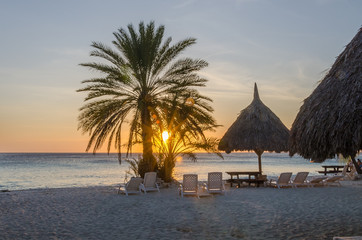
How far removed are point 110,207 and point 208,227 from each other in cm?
400

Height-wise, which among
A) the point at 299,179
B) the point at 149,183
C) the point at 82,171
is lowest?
the point at 82,171

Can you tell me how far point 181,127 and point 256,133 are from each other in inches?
155

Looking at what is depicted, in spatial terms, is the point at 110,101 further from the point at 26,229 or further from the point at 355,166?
the point at 355,166

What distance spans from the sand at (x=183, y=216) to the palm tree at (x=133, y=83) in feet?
10.7

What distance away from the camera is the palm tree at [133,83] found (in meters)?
15.9

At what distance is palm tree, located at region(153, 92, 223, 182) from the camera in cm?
1630

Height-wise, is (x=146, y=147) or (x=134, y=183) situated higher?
(x=146, y=147)

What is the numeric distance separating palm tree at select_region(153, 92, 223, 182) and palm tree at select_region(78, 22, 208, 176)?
1.56ft

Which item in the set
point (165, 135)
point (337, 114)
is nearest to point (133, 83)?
point (165, 135)

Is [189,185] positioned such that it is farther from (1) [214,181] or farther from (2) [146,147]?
(2) [146,147]

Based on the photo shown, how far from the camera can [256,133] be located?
18.5 m

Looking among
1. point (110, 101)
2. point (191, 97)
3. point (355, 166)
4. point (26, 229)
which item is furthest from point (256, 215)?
point (355, 166)

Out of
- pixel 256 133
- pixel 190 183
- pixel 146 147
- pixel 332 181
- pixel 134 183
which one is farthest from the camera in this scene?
pixel 256 133

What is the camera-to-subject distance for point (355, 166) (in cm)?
2105
